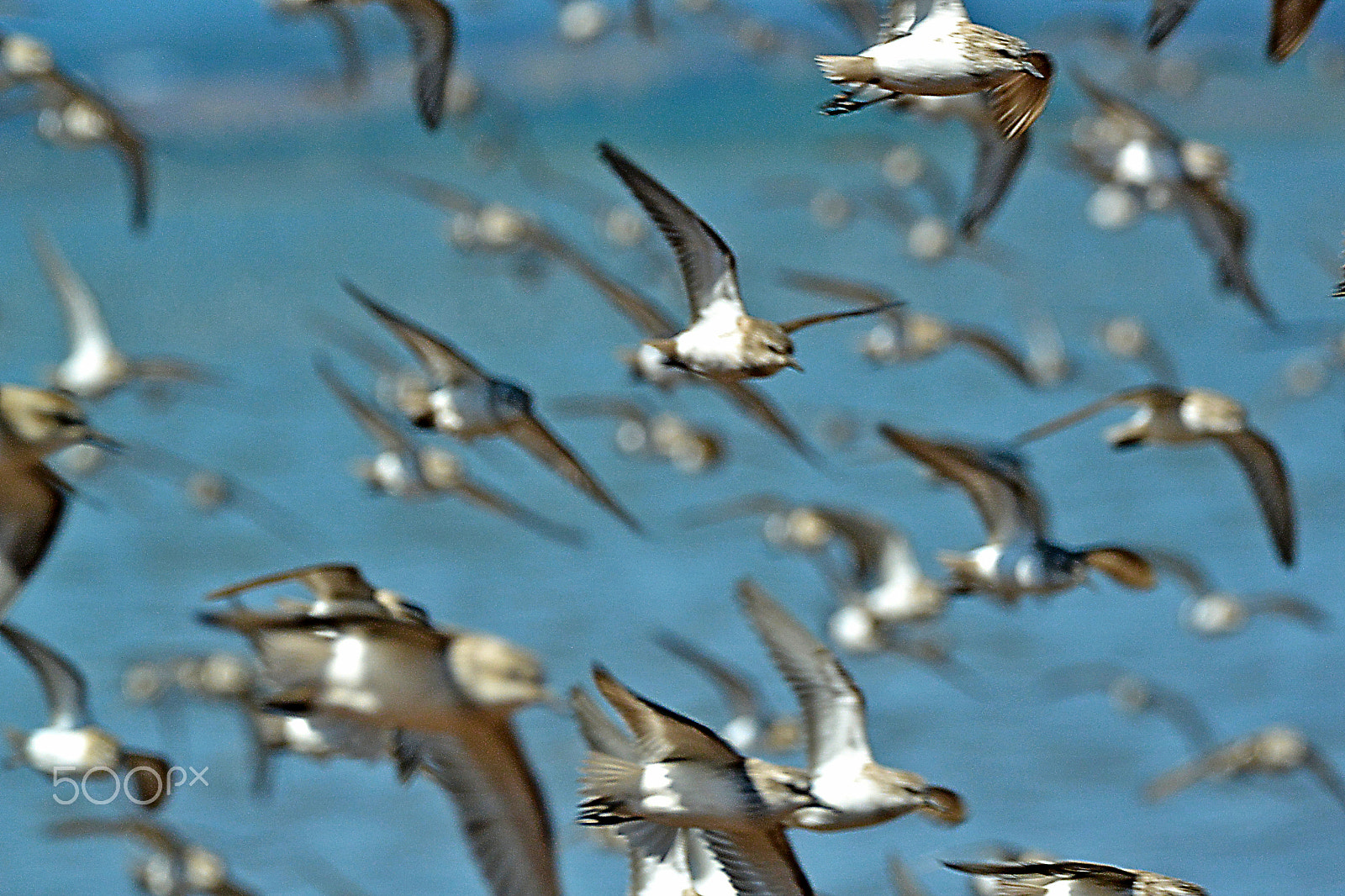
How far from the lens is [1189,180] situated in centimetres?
887

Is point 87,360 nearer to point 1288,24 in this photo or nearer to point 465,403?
point 465,403

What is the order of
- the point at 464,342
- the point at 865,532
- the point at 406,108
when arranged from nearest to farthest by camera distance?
the point at 865,532 → the point at 464,342 → the point at 406,108

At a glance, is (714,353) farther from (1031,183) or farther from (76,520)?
(1031,183)

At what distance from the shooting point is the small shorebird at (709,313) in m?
5.91

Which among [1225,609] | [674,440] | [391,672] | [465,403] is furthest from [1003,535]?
[674,440]

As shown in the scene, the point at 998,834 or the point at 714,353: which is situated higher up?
the point at 998,834

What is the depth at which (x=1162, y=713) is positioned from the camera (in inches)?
451

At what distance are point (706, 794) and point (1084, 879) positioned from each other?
97 centimetres

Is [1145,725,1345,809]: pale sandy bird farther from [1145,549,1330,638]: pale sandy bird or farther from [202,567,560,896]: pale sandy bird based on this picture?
[202,567,560,896]: pale sandy bird

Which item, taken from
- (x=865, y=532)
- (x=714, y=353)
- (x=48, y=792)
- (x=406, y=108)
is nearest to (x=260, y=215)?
(x=406, y=108)

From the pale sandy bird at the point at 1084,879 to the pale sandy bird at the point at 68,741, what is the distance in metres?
3.16

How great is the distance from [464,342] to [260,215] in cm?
1565

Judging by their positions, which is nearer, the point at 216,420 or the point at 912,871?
the point at 912,871

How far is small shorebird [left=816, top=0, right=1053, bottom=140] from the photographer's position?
5.48 metres
